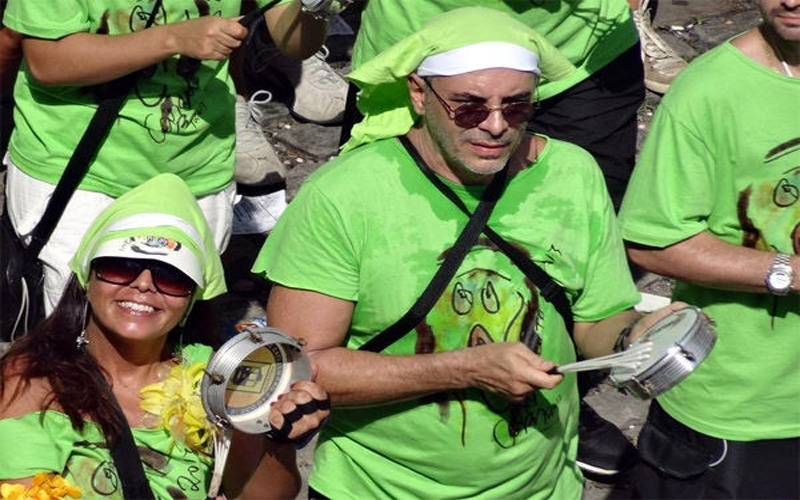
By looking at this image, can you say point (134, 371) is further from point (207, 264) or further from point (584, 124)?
point (584, 124)

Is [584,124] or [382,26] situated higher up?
[382,26]

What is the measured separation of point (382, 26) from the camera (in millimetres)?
5184

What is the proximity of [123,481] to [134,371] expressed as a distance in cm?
32

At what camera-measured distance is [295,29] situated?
206 inches

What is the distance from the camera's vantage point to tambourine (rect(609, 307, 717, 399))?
382 centimetres

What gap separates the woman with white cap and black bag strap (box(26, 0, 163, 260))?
0.73m

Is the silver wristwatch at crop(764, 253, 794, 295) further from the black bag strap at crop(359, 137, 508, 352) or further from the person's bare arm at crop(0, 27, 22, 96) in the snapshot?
the person's bare arm at crop(0, 27, 22, 96)

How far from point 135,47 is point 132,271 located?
0.89 metres

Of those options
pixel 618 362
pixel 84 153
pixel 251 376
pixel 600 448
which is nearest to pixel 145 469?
pixel 251 376

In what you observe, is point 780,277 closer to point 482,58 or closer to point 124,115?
point 482,58

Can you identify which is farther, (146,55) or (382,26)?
(382,26)

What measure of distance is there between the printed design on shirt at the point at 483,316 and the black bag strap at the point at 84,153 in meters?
1.30

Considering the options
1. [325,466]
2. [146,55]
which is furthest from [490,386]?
[146,55]

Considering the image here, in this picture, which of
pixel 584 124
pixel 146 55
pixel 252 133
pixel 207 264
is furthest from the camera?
pixel 252 133
